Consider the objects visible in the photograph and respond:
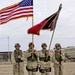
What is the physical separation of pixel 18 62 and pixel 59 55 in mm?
1682

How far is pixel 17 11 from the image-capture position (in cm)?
1897

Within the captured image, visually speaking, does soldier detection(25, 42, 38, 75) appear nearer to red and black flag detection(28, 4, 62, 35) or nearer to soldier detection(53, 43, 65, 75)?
soldier detection(53, 43, 65, 75)

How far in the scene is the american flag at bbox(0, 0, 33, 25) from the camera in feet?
61.3

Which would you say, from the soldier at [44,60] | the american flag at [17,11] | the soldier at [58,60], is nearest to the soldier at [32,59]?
the soldier at [44,60]

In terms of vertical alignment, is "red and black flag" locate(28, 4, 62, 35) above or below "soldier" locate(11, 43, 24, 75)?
above

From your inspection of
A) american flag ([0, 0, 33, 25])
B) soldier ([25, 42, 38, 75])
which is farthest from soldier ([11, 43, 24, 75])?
american flag ([0, 0, 33, 25])

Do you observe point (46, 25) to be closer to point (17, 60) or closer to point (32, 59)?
point (32, 59)

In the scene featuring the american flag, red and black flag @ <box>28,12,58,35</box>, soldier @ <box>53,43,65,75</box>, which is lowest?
soldier @ <box>53,43,65,75</box>

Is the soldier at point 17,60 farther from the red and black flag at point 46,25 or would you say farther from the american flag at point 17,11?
the american flag at point 17,11

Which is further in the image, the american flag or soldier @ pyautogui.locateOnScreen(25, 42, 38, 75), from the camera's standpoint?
the american flag

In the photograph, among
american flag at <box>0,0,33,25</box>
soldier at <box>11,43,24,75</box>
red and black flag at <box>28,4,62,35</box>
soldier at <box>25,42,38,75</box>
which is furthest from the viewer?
american flag at <box>0,0,33,25</box>

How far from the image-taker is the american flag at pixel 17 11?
1867cm

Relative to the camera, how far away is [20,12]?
18.9 metres

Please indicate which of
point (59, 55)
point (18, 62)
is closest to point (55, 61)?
point (59, 55)
